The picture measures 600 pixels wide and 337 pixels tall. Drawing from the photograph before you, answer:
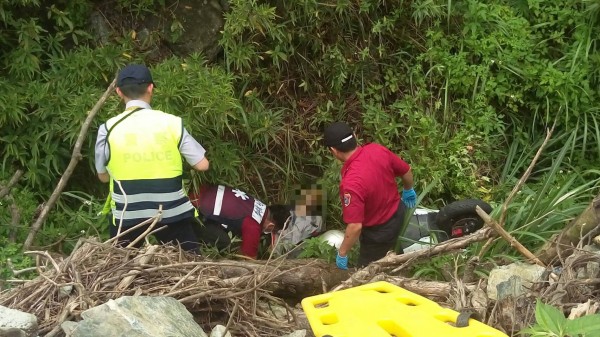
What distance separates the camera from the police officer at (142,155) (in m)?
4.05

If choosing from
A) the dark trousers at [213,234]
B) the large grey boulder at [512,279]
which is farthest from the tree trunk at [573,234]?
the dark trousers at [213,234]

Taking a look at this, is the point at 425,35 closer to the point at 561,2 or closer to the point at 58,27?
the point at 561,2

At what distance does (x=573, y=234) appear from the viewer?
3.72m

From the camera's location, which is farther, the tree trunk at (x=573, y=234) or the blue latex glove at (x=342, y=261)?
the blue latex glove at (x=342, y=261)

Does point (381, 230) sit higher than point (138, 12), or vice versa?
point (138, 12)

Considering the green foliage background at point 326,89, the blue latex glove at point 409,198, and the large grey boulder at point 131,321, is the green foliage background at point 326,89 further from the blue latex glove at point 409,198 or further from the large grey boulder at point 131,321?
the large grey boulder at point 131,321

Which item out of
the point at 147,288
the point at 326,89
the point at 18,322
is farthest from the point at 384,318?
the point at 326,89

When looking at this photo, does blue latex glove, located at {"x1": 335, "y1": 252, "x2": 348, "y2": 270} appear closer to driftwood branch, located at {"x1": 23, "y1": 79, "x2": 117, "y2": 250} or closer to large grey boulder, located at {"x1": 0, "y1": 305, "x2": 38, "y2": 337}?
driftwood branch, located at {"x1": 23, "y1": 79, "x2": 117, "y2": 250}

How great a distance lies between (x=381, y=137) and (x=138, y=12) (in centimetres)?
210

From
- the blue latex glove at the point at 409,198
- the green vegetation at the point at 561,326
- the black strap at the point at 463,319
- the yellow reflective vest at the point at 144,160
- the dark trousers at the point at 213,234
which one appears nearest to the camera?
the green vegetation at the point at 561,326

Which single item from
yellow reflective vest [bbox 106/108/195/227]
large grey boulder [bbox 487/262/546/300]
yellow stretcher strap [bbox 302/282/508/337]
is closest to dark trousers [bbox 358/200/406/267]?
yellow reflective vest [bbox 106/108/195/227]

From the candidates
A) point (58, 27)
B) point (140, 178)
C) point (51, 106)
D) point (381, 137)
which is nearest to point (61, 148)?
point (51, 106)

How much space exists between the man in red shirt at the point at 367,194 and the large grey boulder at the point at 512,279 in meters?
1.29

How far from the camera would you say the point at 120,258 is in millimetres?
3312
